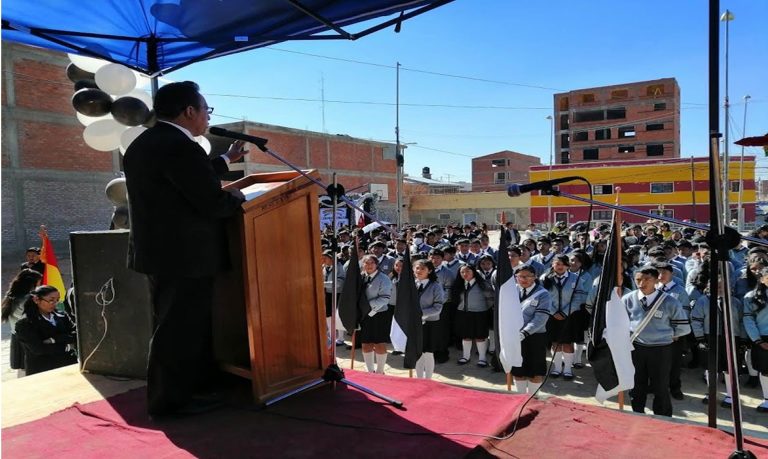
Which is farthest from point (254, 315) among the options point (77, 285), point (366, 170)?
point (366, 170)

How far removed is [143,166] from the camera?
227cm

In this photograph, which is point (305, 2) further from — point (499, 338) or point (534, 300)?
point (534, 300)

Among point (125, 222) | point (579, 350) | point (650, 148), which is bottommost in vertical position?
point (579, 350)

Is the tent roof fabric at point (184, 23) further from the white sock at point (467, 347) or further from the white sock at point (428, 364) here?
the white sock at point (467, 347)

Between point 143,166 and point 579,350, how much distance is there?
754 cm

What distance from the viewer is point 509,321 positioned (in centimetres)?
438

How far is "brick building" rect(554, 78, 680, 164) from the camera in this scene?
5009cm

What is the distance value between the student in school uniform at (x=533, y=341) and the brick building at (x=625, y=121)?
167 ft

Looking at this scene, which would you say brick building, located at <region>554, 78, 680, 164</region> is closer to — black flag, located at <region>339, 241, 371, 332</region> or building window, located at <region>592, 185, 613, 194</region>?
building window, located at <region>592, 185, 613, 194</region>

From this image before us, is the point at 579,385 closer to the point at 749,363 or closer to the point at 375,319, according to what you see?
the point at 749,363

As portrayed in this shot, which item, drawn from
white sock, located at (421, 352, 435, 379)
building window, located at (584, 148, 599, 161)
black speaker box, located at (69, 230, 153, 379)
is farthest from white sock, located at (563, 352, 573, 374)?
building window, located at (584, 148, 599, 161)

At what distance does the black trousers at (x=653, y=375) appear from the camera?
5.24m

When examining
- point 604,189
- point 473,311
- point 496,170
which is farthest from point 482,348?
point 496,170

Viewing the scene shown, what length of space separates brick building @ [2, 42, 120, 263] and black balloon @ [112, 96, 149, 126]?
19.9 metres
